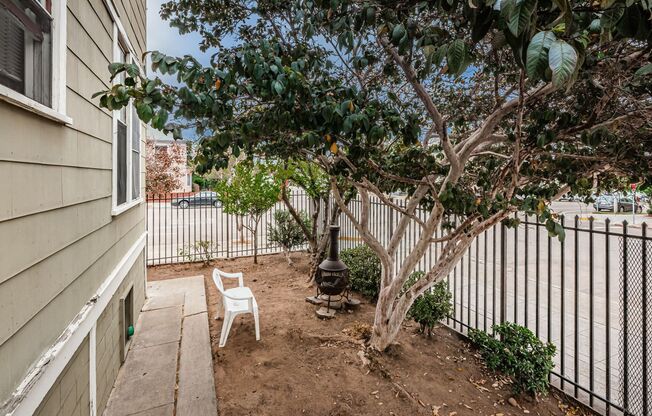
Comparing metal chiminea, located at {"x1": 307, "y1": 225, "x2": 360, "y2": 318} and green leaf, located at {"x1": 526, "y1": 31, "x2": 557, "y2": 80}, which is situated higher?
green leaf, located at {"x1": 526, "y1": 31, "x2": 557, "y2": 80}

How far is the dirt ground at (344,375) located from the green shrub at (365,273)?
0.65 m

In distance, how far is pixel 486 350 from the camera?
3971 millimetres

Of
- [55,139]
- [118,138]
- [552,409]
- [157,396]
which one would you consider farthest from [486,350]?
[118,138]

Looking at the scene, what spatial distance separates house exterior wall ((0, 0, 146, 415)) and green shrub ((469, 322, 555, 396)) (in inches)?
154

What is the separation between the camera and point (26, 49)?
1.79 m

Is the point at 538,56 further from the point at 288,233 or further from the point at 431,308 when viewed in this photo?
the point at 288,233

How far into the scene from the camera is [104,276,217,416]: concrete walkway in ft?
10.3

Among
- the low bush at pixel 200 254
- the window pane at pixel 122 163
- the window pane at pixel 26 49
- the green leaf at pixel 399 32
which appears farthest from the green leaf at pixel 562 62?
the low bush at pixel 200 254

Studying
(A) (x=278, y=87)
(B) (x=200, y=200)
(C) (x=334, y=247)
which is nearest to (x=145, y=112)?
(A) (x=278, y=87)

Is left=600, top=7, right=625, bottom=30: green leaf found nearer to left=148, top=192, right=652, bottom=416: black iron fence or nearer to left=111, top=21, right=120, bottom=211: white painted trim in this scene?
left=148, top=192, right=652, bottom=416: black iron fence

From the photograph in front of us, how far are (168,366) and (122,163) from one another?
237cm

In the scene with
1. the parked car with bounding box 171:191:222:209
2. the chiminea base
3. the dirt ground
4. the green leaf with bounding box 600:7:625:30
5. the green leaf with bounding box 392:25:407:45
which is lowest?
the dirt ground

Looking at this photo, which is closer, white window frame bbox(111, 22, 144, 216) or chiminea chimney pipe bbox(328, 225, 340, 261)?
white window frame bbox(111, 22, 144, 216)

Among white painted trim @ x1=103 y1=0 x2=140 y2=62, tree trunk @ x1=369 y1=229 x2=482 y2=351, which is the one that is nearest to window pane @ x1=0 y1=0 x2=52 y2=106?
white painted trim @ x1=103 y1=0 x2=140 y2=62
